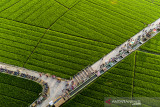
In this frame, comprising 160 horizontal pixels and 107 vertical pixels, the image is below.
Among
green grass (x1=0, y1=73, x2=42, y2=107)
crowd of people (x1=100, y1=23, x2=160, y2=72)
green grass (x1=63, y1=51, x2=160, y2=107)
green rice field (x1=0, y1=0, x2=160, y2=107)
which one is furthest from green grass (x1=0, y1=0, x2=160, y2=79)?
green grass (x1=63, y1=51, x2=160, y2=107)

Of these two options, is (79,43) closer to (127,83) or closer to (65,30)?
(65,30)

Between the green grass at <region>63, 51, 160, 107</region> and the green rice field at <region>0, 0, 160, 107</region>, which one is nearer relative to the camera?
the green grass at <region>63, 51, 160, 107</region>

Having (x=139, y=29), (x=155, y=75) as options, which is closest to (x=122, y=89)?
(x=155, y=75)

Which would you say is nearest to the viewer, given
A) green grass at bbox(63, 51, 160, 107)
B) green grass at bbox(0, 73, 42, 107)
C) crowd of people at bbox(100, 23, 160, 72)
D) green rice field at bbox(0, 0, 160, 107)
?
green grass at bbox(0, 73, 42, 107)

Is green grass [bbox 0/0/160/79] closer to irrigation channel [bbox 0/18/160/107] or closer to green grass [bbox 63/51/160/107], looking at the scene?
irrigation channel [bbox 0/18/160/107]

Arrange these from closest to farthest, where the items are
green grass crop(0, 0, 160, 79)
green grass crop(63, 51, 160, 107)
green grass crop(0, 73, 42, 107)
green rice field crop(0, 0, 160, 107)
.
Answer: green grass crop(0, 73, 42, 107), green grass crop(63, 51, 160, 107), green rice field crop(0, 0, 160, 107), green grass crop(0, 0, 160, 79)

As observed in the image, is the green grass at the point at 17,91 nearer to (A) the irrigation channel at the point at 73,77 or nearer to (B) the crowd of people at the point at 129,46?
(A) the irrigation channel at the point at 73,77
